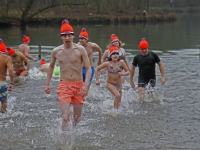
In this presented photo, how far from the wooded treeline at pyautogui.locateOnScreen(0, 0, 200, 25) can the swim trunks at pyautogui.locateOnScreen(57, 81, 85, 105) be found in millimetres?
32454

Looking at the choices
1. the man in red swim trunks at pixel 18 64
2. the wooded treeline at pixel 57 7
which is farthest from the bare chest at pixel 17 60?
the wooded treeline at pixel 57 7

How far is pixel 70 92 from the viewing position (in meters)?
6.27

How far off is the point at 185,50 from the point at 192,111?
12.6 meters

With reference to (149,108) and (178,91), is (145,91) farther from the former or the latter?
(178,91)

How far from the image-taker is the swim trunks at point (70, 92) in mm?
6215

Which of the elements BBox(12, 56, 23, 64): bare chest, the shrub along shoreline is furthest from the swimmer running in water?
the shrub along shoreline

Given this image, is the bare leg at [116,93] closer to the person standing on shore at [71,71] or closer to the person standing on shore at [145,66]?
the person standing on shore at [145,66]

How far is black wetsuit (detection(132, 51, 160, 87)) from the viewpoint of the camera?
30.3 feet

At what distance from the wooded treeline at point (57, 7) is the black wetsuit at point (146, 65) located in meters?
29.5

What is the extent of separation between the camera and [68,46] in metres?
6.29

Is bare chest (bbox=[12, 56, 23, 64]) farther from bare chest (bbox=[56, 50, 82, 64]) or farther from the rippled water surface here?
bare chest (bbox=[56, 50, 82, 64])

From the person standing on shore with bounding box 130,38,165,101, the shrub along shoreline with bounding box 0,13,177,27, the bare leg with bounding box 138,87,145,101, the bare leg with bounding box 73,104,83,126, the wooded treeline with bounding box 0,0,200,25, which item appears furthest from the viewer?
the shrub along shoreline with bounding box 0,13,177,27

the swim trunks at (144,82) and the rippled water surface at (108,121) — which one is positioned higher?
the swim trunks at (144,82)

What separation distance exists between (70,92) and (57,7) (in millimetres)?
47277
